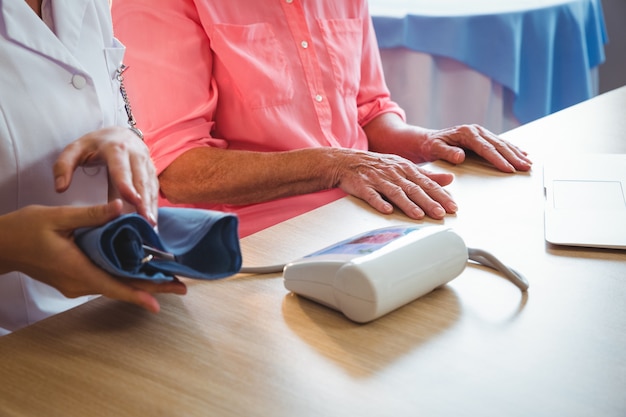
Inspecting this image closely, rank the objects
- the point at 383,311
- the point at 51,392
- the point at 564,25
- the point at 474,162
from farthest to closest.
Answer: the point at 564,25, the point at 474,162, the point at 383,311, the point at 51,392

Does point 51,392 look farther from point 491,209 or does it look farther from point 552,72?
point 552,72

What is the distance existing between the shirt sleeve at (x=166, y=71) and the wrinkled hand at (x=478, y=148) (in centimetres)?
42

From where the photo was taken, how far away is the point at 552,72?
261 centimetres

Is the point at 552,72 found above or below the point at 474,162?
below

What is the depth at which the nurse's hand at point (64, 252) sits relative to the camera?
70cm

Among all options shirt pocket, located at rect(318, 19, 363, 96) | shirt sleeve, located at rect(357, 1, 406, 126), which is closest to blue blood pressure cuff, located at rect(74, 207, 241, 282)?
shirt pocket, located at rect(318, 19, 363, 96)

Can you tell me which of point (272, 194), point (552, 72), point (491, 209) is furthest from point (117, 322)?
point (552, 72)

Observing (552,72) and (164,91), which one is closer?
(164,91)

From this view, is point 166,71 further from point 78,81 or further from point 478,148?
point 478,148

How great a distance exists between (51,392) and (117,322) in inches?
4.9

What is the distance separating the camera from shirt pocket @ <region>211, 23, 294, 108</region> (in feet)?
4.55

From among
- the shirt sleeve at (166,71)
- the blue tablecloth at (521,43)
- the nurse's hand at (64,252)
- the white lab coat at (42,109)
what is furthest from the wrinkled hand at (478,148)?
the blue tablecloth at (521,43)

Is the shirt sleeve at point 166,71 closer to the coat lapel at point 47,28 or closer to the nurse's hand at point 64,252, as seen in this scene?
the coat lapel at point 47,28

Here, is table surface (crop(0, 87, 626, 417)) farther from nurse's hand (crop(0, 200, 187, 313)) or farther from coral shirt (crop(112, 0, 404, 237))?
coral shirt (crop(112, 0, 404, 237))
